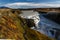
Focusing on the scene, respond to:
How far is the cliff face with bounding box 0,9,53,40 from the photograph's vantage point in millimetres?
1125

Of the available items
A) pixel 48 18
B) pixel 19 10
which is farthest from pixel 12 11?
pixel 48 18

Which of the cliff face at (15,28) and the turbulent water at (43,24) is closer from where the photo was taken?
the cliff face at (15,28)

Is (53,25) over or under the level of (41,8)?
under

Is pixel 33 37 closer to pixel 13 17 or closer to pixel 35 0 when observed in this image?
pixel 13 17

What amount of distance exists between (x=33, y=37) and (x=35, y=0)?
14.3 inches

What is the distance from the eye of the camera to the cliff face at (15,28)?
1125mm

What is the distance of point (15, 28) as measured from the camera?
1.18m

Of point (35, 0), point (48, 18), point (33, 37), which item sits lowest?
point (33, 37)

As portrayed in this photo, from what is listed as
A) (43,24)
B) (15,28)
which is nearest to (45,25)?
(43,24)

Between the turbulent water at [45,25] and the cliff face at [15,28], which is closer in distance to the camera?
the cliff face at [15,28]

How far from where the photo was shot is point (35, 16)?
127 centimetres

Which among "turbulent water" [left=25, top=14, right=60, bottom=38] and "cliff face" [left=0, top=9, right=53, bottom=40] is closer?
"cliff face" [left=0, top=9, right=53, bottom=40]

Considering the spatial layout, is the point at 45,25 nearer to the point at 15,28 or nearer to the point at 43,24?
the point at 43,24

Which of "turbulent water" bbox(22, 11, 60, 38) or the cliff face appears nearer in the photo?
the cliff face
